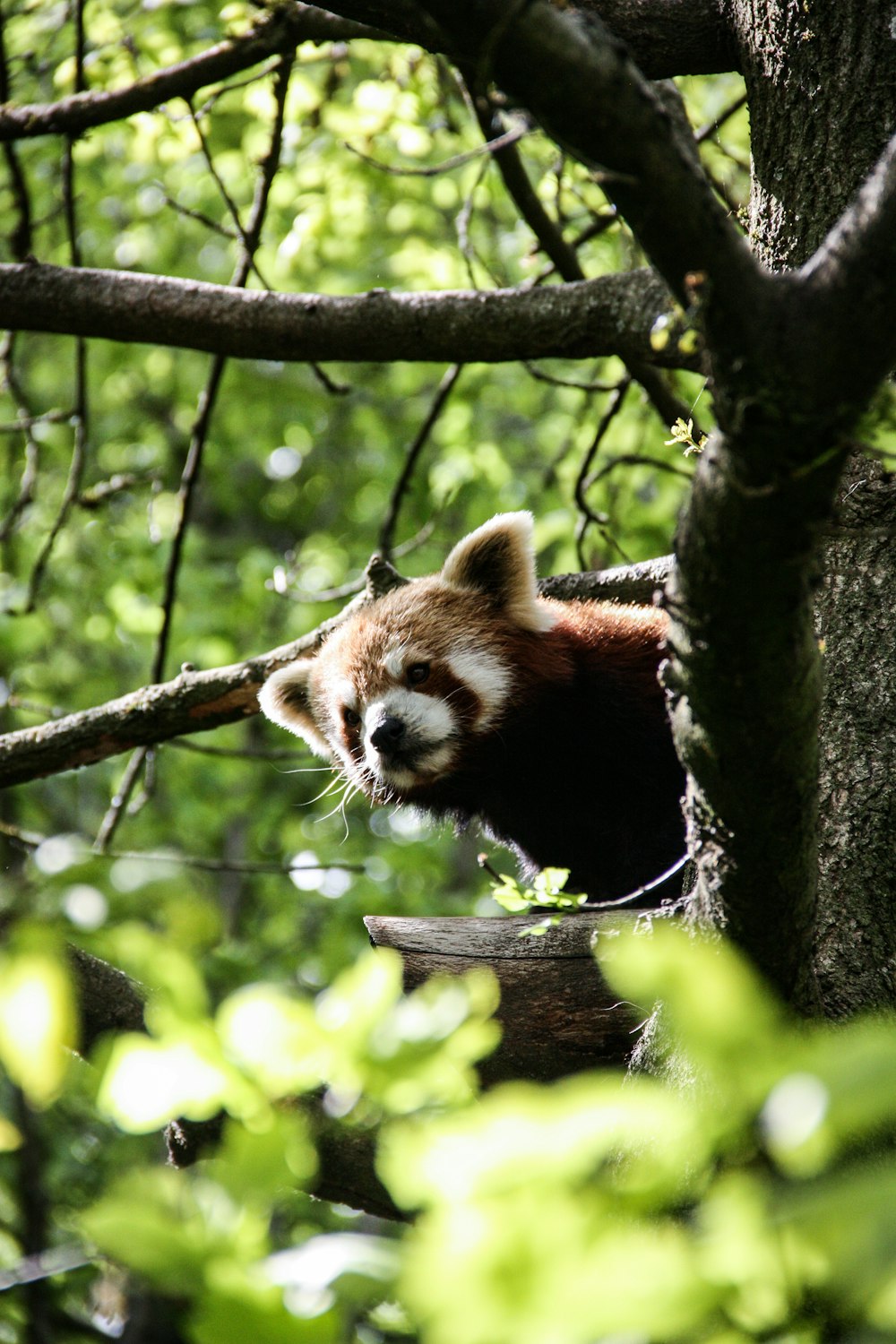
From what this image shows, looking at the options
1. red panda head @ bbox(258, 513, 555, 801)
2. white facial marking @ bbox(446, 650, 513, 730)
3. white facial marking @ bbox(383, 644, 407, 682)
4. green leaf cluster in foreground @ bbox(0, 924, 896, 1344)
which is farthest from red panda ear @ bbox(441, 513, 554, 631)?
green leaf cluster in foreground @ bbox(0, 924, 896, 1344)

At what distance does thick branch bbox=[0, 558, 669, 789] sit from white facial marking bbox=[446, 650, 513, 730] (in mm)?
350

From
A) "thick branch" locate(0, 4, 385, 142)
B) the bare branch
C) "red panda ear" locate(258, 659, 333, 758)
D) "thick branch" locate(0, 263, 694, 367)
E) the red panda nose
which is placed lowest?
"red panda ear" locate(258, 659, 333, 758)

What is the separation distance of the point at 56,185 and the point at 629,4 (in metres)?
4.58

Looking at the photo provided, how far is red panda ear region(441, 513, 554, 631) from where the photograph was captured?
137 inches

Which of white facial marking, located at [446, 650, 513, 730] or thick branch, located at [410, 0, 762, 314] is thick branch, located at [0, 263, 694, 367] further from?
thick branch, located at [410, 0, 762, 314]

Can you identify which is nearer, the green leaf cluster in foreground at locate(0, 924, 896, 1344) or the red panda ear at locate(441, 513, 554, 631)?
the green leaf cluster in foreground at locate(0, 924, 896, 1344)

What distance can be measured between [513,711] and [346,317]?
4.02 ft

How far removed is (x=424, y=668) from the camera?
140 inches

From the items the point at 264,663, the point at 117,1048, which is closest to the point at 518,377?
the point at 264,663

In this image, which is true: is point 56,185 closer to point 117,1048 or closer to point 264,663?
point 264,663

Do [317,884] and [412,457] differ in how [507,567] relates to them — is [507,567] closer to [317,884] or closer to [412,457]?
[412,457]

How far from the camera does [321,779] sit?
377 inches

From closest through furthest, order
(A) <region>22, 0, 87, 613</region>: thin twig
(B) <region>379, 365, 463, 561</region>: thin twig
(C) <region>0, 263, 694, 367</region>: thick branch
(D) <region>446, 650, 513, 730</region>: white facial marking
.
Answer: (C) <region>0, 263, 694, 367</region>: thick branch → (D) <region>446, 650, 513, 730</region>: white facial marking → (A) <region>22, 0, 87, 613</region>: thin twig → (B) <region>379, 365, 463, 561</region>: thin twig

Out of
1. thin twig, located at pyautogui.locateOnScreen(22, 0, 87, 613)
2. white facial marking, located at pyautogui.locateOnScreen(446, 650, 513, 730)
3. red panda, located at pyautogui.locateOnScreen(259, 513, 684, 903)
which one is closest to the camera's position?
red panda, located at pyautogui.locateOnScreen(259, 513, 684, 903)
